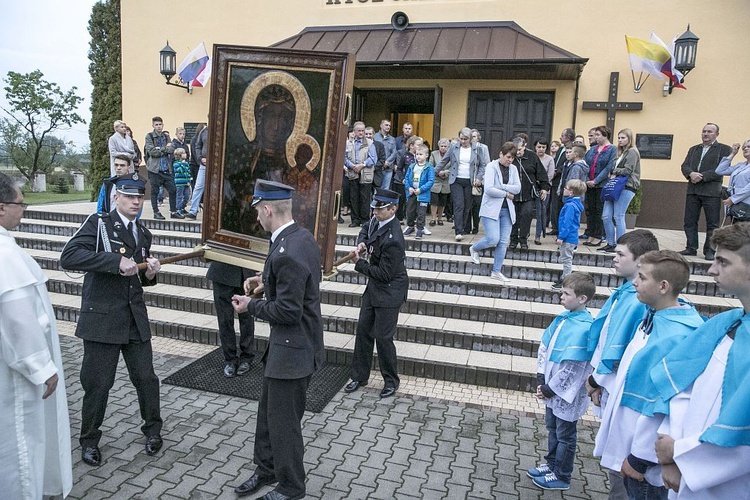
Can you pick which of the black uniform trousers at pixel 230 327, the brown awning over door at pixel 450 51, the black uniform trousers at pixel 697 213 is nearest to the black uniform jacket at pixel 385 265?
the black uniform trousers at pixel 230 327

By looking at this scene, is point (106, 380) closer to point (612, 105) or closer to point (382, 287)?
point (382, 287)

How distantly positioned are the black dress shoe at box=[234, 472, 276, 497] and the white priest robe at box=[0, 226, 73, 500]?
1.25 m

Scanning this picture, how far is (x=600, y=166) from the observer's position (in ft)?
29.5

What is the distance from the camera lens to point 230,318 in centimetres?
575

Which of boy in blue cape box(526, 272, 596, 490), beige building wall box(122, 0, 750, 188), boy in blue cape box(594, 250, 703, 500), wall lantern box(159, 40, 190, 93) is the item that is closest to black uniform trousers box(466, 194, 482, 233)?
beige building wall box(122, 0, 750, 188)

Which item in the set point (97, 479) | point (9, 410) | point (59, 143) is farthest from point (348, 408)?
point (59, 143)

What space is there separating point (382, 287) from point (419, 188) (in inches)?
184

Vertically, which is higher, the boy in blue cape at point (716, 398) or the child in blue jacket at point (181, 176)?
the child in blue jacket at point (181, 176)

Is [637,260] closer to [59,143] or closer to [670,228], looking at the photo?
[670,228]

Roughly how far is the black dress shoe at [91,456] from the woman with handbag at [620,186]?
7933 mm

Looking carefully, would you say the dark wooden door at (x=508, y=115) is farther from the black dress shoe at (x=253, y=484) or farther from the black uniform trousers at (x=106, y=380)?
the black dress shoe at (x=253, y=484)

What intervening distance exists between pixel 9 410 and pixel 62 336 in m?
4.45

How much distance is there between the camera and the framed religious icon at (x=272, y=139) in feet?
15.2

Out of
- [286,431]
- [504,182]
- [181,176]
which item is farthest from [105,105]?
[286,431]
